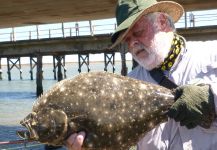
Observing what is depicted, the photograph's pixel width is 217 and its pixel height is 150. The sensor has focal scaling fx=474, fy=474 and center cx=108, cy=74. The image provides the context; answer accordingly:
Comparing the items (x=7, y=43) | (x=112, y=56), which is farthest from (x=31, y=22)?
(x=112, y=56)

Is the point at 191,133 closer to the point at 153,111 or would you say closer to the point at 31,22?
the point at 153,111

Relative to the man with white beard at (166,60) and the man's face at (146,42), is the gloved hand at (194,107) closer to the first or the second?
the man with white beard at (166,60)

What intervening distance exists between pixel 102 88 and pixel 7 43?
42.1 metres

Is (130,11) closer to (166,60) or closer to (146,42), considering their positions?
(146,42)

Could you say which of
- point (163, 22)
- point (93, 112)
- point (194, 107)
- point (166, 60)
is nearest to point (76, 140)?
point (93, 112)

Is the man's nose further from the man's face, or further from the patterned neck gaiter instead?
the patterned neck gaiter

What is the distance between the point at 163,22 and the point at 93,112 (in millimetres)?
892

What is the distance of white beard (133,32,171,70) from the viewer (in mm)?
3375

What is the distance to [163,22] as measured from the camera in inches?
137

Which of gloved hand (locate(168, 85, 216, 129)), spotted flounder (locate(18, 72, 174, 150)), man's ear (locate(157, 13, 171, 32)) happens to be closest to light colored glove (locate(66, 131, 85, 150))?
spotted flounder (locate(18, 72, 174, 150))

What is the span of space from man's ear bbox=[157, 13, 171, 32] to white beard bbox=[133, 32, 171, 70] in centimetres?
5

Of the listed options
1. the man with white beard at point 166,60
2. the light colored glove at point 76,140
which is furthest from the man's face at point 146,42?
the light colored glove at point 76,140

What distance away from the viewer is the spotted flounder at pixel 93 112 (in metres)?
3.09

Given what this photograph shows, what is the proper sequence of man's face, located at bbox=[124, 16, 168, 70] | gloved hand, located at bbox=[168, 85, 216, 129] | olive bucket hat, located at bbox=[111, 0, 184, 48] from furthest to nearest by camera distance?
1. man's face, located at bbox=[124, 16, 168, 70]
2. olive bucket hat, located at bbox=[111, 0, 184, 48]
3. gloved hand, located at bbox=[168, 85, 216, 129]
